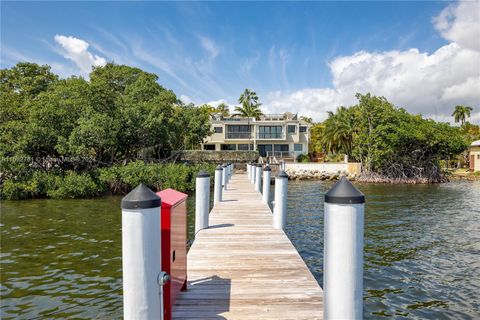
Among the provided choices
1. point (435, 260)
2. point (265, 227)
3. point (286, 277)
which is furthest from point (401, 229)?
point (286, 277)

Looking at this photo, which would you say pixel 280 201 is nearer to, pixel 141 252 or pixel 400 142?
pixel 141 252

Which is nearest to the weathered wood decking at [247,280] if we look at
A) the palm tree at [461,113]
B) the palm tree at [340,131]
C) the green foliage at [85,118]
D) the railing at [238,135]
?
the green foliage at [85,118]

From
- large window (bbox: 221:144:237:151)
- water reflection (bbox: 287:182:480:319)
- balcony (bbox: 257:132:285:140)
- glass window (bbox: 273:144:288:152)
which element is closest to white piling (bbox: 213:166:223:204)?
water reflection (bbox: 287:182:480:319)

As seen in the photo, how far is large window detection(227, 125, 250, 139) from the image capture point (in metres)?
57.3

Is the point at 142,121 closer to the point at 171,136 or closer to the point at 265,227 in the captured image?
the point at 171,136

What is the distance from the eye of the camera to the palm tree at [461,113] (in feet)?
290

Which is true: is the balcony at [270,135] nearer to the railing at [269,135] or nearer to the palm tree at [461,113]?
the railing at [269,135]

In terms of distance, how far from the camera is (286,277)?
5137 mm

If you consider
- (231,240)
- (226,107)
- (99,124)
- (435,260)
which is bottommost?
(435,260)

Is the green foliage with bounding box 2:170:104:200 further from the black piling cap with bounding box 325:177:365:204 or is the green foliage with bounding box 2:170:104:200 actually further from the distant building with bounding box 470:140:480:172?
the distant building with bounding box 470:140:480:172

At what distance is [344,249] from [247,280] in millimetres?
2401

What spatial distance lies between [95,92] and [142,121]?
4.10 meters

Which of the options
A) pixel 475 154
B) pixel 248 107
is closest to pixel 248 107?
pixel 248 107

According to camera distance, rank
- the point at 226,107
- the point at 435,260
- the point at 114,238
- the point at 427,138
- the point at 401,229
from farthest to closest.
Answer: the point at 226,107
the point at 427,138
the point at 401,229
the point at 114,238
the point at 435,260
